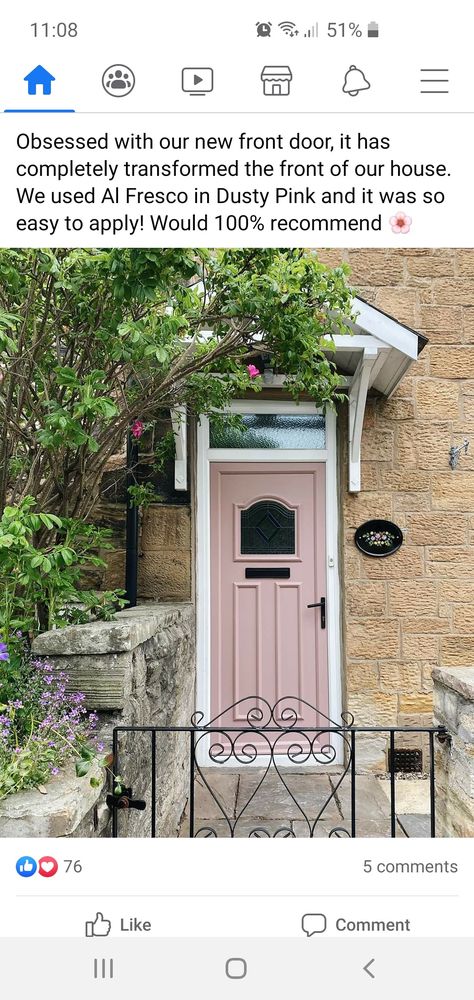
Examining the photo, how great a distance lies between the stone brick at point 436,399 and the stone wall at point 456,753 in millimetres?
2196

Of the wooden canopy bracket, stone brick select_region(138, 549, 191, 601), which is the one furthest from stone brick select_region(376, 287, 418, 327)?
stone brick select_region(138, 549, 191, 601)

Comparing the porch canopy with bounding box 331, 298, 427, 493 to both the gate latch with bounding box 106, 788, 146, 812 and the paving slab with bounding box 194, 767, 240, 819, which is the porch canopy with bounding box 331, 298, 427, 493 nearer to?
the paving slab with bounding box 194, 767, 240, 819

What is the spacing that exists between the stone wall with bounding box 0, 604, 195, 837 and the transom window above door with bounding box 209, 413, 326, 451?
1388mm

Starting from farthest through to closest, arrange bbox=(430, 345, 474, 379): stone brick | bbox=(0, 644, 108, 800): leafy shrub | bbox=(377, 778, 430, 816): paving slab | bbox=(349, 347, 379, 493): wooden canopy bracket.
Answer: bbox=(430, 345, 474, 379): stone brick
bbox=(349, 347, 379, 493): wooden canopy bracket
bbox=(377, 778, 430, 816): paving slab
bbox=(0, 644, 108, 800): leafy shrub

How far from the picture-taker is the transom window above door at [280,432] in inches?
153

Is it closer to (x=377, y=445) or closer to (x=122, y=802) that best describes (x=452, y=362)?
(x=377, y=445)

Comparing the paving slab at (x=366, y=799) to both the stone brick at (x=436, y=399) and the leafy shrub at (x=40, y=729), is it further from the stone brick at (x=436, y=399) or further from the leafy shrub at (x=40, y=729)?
the stone brick at (x=436, y=399)

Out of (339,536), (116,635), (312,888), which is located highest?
(339,536)

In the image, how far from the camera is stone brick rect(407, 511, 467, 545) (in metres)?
3.74
